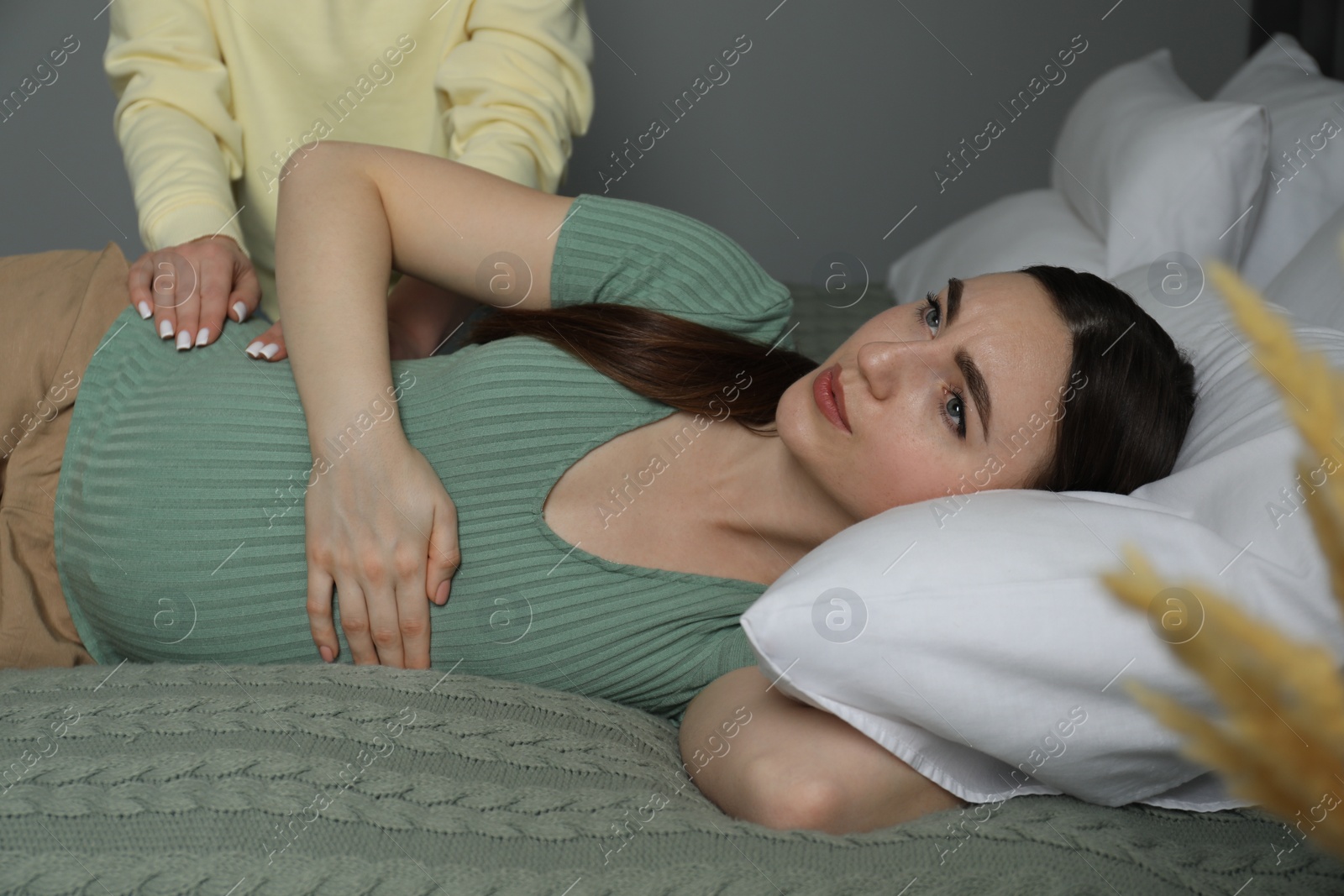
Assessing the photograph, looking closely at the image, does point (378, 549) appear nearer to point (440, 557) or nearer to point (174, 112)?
point (440, 557)

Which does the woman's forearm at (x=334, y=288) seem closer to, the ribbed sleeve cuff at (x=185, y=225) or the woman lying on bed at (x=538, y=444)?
the woman lying on bed at (x=538, y=444)

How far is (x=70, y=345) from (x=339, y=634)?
495mm

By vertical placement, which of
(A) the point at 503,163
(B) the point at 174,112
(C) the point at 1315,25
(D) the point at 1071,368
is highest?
(B) the point at 174,112

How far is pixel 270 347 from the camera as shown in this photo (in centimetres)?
124

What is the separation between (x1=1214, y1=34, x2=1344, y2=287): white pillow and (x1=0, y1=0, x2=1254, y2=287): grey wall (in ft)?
2.86

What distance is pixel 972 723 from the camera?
85cm

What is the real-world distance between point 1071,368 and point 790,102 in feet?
5.46

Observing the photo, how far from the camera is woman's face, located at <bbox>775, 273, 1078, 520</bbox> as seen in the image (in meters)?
1.06

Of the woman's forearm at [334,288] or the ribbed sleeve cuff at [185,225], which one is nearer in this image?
the woman's forearm at [334,288]

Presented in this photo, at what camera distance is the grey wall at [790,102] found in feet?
8.08

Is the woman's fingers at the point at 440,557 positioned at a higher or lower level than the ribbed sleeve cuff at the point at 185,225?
lower

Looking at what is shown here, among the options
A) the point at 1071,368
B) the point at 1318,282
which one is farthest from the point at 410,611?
A: the point at 1318,282

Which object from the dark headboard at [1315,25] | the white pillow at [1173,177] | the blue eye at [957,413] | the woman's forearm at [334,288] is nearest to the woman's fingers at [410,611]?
the woman's forearm at [334,288]

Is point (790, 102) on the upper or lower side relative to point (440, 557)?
lower
